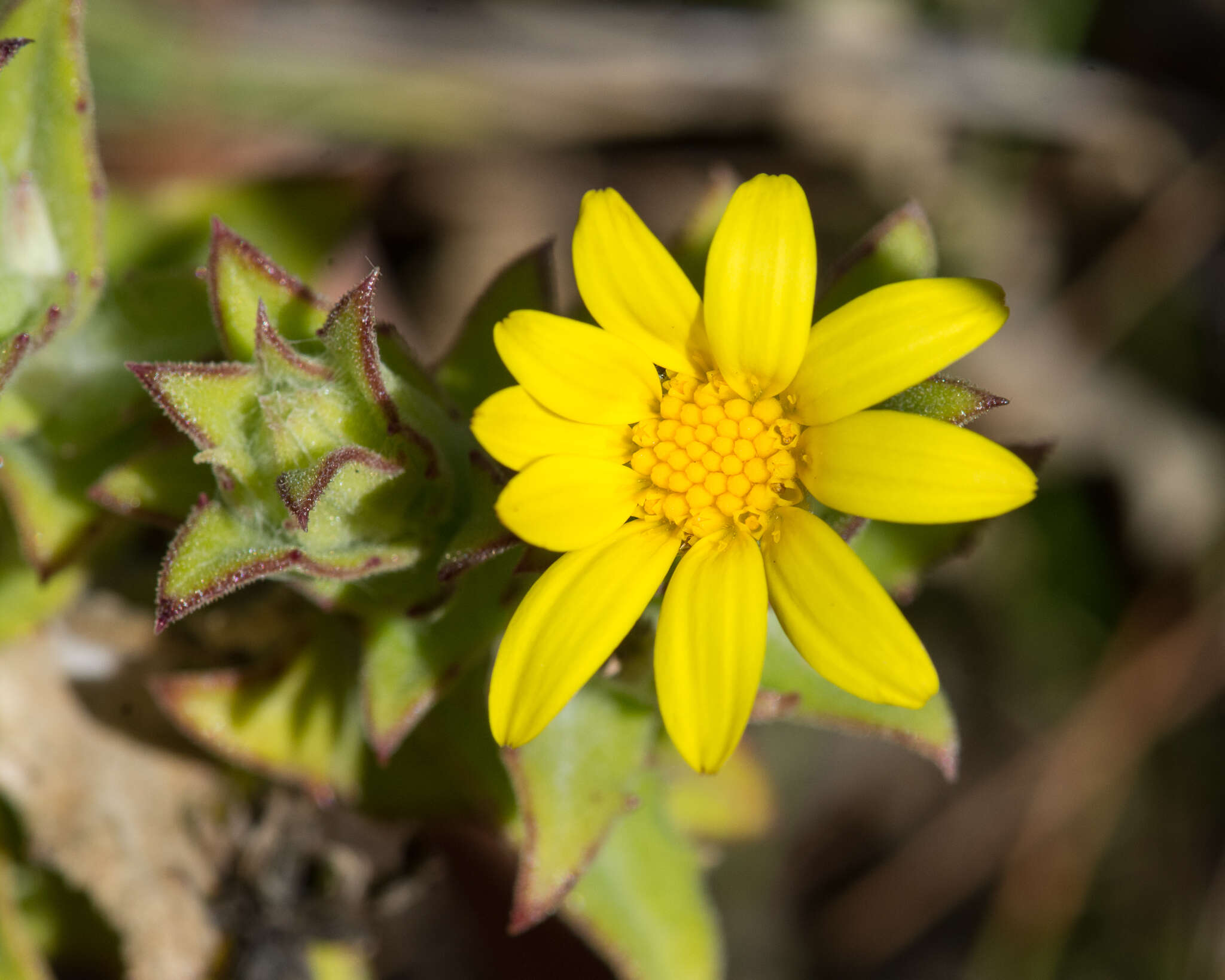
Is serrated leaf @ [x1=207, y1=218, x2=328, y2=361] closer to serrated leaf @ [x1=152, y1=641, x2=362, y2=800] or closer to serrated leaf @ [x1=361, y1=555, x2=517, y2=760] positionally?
serrated leaf @ [x1=361, y1=555, x2=517, y2=760]

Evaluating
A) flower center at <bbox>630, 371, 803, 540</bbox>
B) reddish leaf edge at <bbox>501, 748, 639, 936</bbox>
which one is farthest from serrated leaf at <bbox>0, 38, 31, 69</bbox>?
reddish leaf edge at <bbox>501, 748, 639, 936</bbox>

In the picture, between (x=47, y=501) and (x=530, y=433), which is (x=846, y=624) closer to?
(x=530, y=433)

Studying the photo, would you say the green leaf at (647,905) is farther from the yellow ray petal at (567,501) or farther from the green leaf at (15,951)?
the green leaf at (15,951)

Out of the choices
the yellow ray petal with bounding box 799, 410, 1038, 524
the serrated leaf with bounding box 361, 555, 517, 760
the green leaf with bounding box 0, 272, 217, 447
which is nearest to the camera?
the yellow ray petal with bounding box 799, 410, 1038, 524

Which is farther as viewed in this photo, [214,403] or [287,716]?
[287,716]

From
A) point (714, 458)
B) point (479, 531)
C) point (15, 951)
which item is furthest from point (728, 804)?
point (15, 951)

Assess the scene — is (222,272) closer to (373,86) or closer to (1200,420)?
(373,86)
